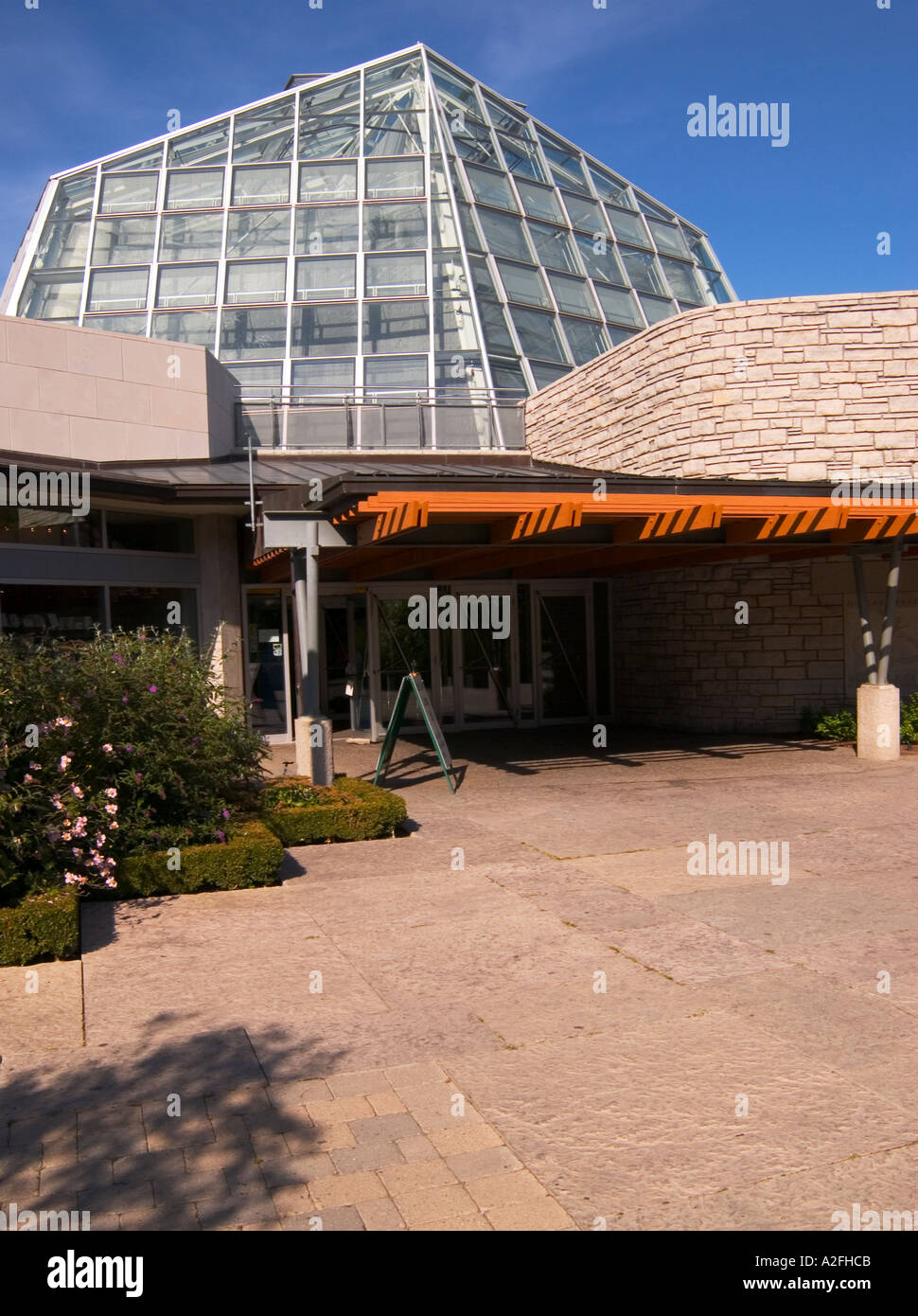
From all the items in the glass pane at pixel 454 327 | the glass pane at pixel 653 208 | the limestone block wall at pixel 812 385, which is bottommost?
the limestone block wall at pixel 812 385

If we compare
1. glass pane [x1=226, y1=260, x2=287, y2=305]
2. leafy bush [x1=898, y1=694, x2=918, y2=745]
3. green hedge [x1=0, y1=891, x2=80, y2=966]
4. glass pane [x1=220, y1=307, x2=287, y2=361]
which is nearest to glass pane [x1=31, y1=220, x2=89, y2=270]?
glass pane [x1=226, y1=260, x2=287, y2=305]

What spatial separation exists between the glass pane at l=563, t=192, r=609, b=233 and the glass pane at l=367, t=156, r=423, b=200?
5008 mm

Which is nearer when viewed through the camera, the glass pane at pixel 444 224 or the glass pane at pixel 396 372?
the glass pane at pixel 396 372

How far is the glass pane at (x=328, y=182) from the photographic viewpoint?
1160 inches

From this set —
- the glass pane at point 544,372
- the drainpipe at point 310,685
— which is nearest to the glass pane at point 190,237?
the glass pane at point 544,372

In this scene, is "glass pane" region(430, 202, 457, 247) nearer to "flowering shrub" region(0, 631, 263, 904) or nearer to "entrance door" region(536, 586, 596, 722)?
"entrance door" region(536, 586, 596, 722)

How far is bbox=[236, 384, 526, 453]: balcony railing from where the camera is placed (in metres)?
20.4

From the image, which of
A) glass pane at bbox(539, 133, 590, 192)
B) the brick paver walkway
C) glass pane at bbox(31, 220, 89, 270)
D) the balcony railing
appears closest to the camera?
the brick paver walkway

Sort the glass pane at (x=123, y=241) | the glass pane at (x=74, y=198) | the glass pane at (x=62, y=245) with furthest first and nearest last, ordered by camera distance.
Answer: the glass pane at (x=74, y=198) < the glass pane at (x=62, y=245) < the glass pane at (x=123, y=241)

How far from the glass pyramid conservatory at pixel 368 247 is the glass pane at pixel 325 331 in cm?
5

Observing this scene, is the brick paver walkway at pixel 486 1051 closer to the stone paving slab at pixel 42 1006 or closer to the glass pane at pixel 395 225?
the stone paving slab at pixel 42 1006

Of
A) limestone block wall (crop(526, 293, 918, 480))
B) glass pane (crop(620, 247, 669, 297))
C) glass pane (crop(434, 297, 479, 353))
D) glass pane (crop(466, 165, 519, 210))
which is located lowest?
limestone block wall (crop(526, 293, 918, 480))
